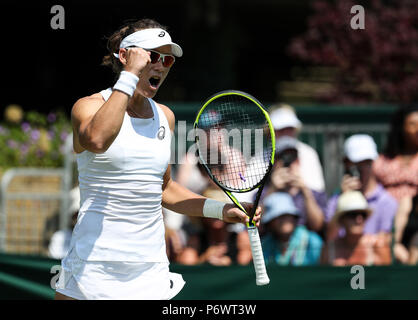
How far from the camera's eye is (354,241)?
5.43 m

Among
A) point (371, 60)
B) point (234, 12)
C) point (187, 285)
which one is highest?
point (234, 12)

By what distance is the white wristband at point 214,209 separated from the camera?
324 centimetres

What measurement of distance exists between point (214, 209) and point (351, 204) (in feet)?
8.06

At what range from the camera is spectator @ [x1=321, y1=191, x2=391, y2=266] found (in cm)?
530

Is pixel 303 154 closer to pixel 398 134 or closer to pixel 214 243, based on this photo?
pixel 398 134

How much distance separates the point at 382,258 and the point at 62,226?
8.95 ft

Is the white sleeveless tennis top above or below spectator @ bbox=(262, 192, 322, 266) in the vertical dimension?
above

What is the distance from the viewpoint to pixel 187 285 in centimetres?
457

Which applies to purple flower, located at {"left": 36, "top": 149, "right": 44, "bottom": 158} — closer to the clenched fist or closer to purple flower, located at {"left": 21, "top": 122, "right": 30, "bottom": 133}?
purple flower, located at {"left": 21, "top": 122, "right": 30, "bottom": 133}

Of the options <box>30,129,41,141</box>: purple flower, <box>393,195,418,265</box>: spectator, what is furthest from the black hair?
<box>30,129,41,141</box>: purple flower

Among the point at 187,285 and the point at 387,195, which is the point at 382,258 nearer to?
the point at 387,195

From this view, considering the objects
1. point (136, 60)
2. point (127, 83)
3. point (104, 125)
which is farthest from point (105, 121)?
point (136, 60)

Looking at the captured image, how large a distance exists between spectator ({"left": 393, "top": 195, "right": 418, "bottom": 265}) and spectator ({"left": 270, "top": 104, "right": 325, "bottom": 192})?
25.2 inches
